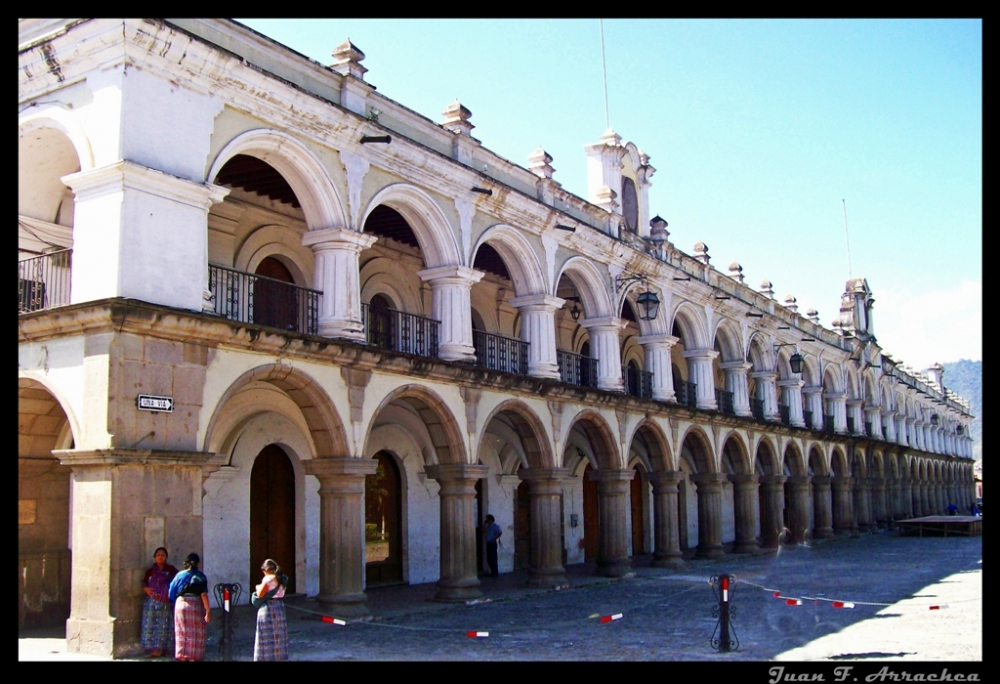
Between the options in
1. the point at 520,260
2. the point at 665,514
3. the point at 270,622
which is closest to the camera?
the point at 270,622

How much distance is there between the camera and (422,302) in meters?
19.8

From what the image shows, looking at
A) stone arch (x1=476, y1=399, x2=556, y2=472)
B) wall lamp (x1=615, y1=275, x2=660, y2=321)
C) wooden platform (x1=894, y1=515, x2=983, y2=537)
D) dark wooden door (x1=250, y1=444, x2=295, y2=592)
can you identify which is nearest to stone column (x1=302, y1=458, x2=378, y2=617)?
dark wooden door (x1=250, y1=444, x2=295, y2=592)

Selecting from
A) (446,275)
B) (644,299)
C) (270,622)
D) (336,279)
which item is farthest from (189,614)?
(644,299)

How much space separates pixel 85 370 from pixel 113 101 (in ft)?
9.99

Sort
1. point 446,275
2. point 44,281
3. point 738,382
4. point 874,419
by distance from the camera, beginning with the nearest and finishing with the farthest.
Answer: point 44,281
point 446,275
point 738,382
point 874,419

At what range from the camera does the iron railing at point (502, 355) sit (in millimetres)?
19453

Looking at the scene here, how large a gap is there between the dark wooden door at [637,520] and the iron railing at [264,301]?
14.7 metres

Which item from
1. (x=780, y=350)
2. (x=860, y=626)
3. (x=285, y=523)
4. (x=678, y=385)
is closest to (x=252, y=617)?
(x=285, y=523)

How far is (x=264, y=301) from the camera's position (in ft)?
52.1

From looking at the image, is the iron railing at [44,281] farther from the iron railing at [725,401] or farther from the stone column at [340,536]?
the iron railing at [725,401]

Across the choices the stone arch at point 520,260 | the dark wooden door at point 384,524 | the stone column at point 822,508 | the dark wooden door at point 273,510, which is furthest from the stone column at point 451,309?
the stone column at point 822,508

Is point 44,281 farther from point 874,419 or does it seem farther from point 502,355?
point 874,419

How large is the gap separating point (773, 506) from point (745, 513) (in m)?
2.45

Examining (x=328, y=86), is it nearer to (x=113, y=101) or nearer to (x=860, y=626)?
(x=113, y=101)
